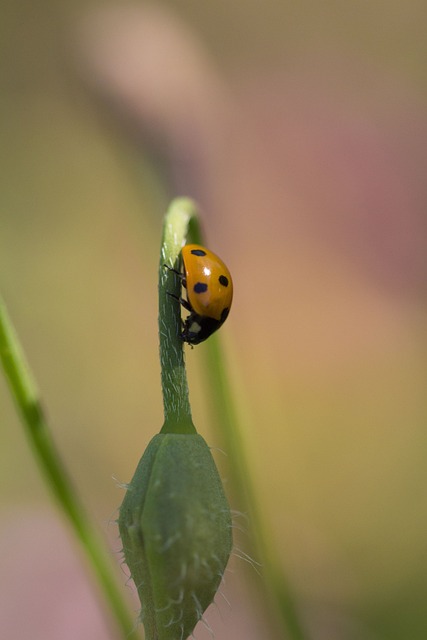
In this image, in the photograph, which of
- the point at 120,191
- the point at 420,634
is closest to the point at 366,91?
the point at 120,191

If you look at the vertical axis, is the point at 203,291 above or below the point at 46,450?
above

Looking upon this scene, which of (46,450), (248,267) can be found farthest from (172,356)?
(248,267)

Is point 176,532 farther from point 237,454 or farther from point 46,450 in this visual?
point 237,454

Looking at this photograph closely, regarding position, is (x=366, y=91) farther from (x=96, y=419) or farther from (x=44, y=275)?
(x=96, y=419)

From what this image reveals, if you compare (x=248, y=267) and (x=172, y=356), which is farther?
(x=248, y=267)

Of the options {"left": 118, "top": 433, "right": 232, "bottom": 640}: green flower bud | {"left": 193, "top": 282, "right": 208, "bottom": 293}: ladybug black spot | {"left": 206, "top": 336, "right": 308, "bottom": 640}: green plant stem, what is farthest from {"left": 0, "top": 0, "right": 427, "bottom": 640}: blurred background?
{"left": 118, "top": 433, "right": 232, "bottom": 640}: green flower bud

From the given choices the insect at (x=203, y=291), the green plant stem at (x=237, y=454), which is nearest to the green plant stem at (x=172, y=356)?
the insect at (x=203, y=291)
